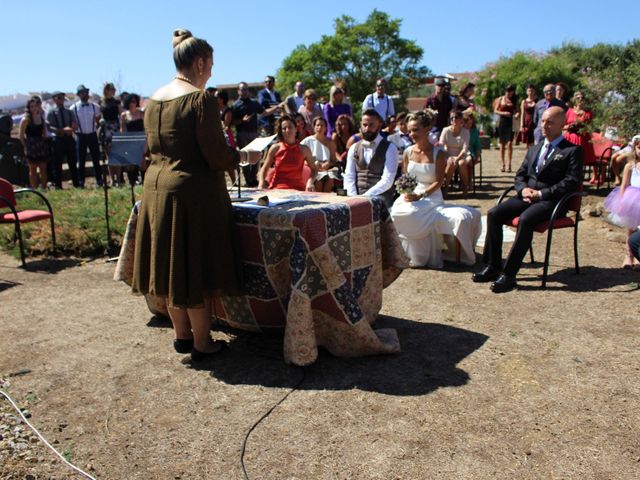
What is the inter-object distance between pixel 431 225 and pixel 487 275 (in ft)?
2.77

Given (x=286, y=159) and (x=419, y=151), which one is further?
(x=419, y=151)

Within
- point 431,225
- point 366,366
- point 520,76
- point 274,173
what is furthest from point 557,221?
point 520,76

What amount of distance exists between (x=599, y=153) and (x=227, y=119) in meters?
6.75

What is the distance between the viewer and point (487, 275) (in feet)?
19.1

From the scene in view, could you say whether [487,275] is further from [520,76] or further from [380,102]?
[520,76]

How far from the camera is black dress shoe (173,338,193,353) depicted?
4.23 meters

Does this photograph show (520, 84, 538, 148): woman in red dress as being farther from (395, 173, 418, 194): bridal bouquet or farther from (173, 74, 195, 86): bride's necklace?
(173, 74, 195, 86): bride's necklace

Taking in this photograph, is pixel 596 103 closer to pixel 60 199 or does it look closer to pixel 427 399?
pixel 427 399

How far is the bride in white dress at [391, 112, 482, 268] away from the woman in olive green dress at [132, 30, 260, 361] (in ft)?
9.52

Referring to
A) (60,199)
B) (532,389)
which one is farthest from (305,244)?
(60,199)

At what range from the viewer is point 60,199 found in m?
9.80

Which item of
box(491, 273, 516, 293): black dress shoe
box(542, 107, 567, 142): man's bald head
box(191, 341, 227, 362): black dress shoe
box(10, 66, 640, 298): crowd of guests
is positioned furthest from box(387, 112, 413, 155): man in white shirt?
box(191, 341, 227, 362): black dress shoe

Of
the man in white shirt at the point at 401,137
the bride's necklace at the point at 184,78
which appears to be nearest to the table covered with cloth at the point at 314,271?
the bride's necklace at the point at 184,78

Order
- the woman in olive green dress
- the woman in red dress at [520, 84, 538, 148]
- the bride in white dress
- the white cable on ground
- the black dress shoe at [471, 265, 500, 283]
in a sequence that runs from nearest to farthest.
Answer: the white cable on ground → the woman in olive green dress → the black dress shoe at [471, 265, 500, 283] → the bride in white dress → the woman in red dress at [520, 84, 538, 148]
